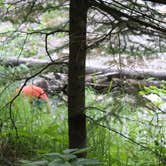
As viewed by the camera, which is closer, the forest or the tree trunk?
the forest

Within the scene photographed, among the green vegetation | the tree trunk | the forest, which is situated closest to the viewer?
the forest

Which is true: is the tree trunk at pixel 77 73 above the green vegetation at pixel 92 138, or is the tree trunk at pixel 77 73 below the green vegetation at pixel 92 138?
above

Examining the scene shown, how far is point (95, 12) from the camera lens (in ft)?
9.22

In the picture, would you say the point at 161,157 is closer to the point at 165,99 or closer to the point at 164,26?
the point at 164,26

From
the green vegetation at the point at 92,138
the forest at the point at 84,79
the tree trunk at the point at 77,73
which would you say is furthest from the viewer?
the green vegetation at the point at 92,138

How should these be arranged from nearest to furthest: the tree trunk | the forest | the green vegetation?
the forest, the tree trunk, the green vegetation

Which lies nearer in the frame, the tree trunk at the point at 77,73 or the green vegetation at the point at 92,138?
the tree trunk at the point at 77,73

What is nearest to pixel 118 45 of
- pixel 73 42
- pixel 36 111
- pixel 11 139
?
pixel 73 42

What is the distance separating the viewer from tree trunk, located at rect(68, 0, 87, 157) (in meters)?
2.66

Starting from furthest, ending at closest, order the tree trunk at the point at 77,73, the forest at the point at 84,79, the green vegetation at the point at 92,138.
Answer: the green vegetation at the point at 92,138
the tree trunk at the point at 77,73
the forest at the point at 84,79

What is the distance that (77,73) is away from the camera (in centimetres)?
271

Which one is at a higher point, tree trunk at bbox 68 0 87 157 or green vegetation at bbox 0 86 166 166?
tree trunk at bbox 68 0 87 157

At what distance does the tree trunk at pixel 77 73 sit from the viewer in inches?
105

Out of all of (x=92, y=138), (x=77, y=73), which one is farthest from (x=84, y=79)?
(x=92, y=138)
